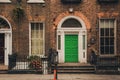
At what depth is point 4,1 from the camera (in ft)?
74.1

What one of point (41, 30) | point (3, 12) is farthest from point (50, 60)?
point (3, 12)

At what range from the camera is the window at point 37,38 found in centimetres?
2303

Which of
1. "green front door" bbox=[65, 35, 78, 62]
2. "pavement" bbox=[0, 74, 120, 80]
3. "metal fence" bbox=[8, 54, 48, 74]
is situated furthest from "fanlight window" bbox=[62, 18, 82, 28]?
"pavement" bbox=[0, 74, 120, 80]

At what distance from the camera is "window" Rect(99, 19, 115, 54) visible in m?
22.9

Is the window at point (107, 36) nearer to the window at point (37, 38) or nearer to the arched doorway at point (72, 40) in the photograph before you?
the arched doorway at point (72, 40)

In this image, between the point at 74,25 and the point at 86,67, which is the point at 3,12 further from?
the point at 86,67

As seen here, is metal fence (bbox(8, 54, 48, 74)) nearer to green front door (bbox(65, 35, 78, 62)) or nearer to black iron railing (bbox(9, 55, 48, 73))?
black iron railing (bbox(9, 55, 48, 73))

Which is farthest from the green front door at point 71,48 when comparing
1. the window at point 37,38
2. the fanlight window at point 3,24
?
the fanlight window at point 3,24

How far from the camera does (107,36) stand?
22.9 m

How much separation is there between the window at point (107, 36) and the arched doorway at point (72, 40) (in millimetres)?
1197

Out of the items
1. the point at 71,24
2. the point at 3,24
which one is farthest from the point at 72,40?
the point at 3,24

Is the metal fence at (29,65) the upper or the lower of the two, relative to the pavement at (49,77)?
upper

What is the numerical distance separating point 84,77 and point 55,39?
4.94 m

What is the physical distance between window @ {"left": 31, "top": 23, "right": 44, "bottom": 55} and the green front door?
1.72 m
